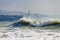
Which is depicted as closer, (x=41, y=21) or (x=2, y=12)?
(x=41, y=21)

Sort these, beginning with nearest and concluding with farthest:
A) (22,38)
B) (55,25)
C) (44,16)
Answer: (22,38), (55,25), (44,16)

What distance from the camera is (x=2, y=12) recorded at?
9.30 metres

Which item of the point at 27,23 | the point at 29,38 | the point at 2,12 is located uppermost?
the point at 2,12

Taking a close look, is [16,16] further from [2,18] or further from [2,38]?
[2,38]

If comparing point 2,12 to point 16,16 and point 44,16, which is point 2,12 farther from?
point 44,16

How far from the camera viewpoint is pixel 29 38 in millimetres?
4750

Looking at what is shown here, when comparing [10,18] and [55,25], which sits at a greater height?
[10,18]

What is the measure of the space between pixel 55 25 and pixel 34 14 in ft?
5.47

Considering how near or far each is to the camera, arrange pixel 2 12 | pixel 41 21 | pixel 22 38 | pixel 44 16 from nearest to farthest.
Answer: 1. pixel 22 38
2. pixel 41 21
3. pixel 44 16
4. pixel 2 12

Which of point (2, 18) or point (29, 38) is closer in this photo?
point (29, 38)

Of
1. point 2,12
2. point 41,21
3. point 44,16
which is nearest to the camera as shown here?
point 41,21

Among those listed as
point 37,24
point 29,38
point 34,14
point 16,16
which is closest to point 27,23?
point 37,24

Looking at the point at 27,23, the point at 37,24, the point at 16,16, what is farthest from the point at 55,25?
the point at 16,16

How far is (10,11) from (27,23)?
6.15ft
